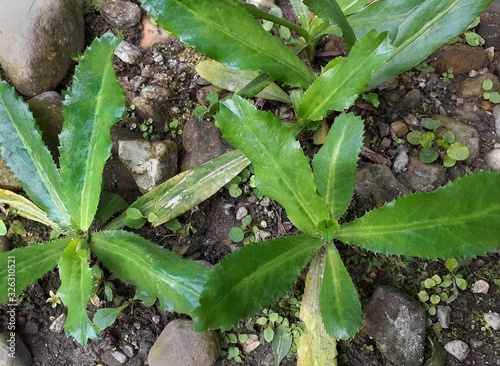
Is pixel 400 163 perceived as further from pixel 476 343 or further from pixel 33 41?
pixel 33 41

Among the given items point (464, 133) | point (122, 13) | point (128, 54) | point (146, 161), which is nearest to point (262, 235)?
point (146, 161)

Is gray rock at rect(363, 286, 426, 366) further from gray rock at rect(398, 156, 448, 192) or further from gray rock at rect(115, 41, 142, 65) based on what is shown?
gray rock at rect(115, 41, 142, 65)

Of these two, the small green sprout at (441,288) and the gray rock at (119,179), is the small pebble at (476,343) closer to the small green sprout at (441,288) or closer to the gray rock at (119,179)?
the small green sprout at (441,288)

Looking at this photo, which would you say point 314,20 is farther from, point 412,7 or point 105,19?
point 105,19

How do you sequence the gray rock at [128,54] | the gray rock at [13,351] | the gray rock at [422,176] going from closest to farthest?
the gray rock at [13,351], the gray rock at [422,176], the gray rock at [128,54]

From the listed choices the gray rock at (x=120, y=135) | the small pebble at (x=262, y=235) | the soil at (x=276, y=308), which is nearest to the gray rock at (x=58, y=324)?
the soil at (x=276, y=308)

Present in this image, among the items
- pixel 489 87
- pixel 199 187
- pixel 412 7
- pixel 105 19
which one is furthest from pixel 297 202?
pixel 105 19
